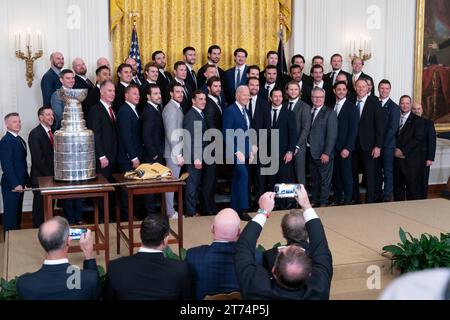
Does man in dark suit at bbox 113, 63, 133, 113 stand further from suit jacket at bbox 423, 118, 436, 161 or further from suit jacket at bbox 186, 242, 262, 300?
suit jacket at bbox 186, 242, 262, 300

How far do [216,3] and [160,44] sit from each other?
1.19 metres

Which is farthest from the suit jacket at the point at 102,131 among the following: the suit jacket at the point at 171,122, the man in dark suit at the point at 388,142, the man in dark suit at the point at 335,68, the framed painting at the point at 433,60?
the framed painting at the point at 433,60

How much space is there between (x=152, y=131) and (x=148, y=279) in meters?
4.38

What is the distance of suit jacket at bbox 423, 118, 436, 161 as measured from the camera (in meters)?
9.24

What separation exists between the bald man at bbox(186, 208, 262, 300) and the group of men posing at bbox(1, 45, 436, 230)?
12.8 feet

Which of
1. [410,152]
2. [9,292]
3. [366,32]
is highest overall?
[366,32]

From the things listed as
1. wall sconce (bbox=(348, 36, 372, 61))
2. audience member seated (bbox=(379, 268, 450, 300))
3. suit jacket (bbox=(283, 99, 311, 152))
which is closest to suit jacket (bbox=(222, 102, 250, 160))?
suit jacket (bbox=(283, 99, 311, 152))

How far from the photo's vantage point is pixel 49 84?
8.57 meters

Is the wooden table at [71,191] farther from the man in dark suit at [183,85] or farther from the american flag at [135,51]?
the american flag at [135,51]

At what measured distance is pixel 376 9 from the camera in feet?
36.1

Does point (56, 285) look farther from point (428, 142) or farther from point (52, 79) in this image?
point (428, 142)

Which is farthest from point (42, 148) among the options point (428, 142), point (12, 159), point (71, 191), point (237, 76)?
point (428, 142)

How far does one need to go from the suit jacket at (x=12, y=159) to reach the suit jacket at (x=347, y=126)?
4256 millimetres
